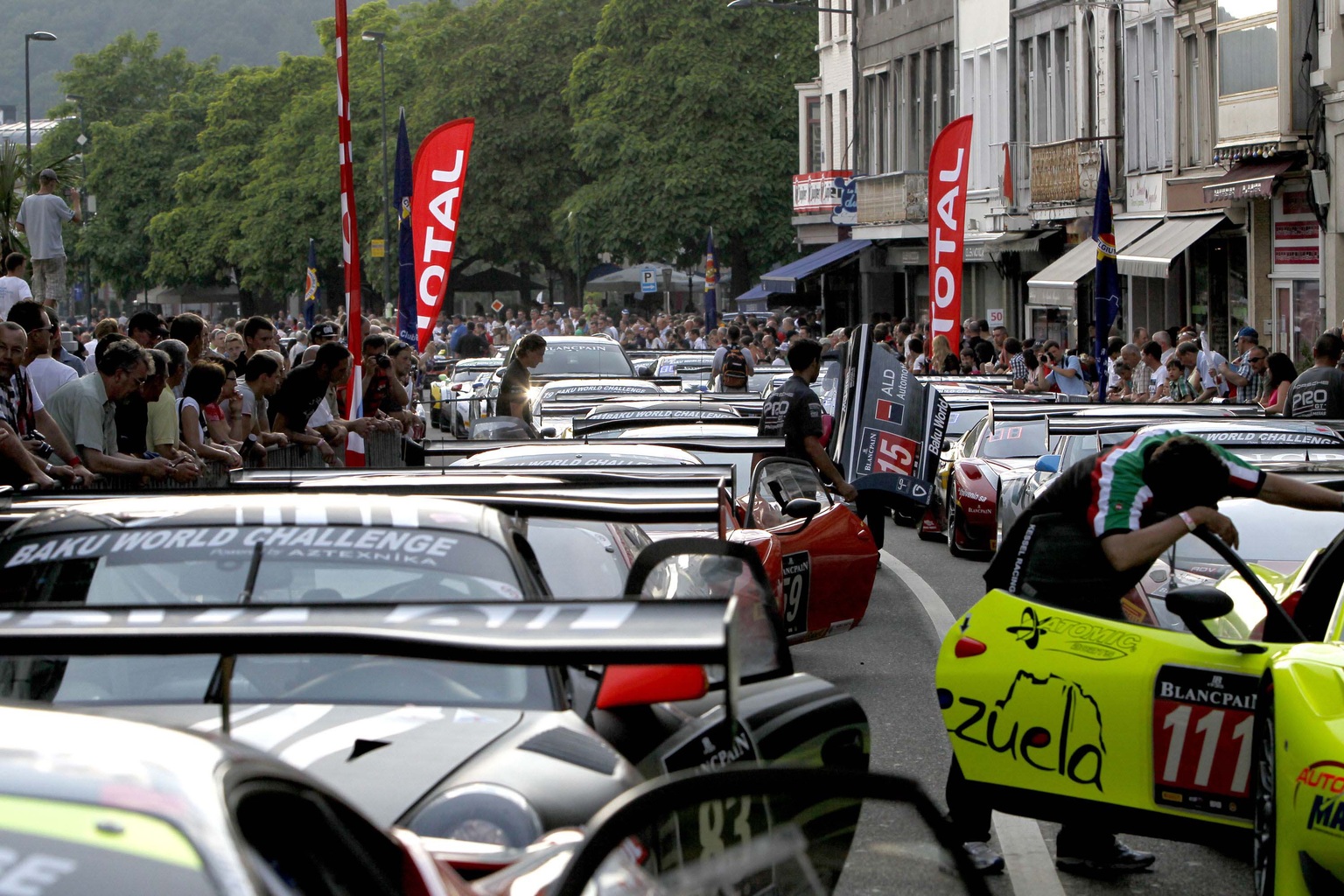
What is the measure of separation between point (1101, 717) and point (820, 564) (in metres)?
4.87

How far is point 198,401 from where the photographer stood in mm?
12023

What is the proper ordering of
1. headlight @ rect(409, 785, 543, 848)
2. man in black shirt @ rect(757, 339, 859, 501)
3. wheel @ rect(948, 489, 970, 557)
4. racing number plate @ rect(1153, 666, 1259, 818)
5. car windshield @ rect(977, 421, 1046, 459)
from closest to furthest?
headlight @ rect(409, 785, 543, 848), racing number plate @ rect(1153, 666, 1259, 818), man in black shirt @ rect(757, 339, 859, 501), wheel @ rect(948, 489, 970, 557), car windshield @ rect(977, 421, 1046, 459)

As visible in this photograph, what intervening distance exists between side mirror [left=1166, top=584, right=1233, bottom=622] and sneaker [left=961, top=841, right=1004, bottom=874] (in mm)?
1222

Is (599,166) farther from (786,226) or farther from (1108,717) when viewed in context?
(1108,717)

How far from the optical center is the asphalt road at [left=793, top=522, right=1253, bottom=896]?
6.43 meters

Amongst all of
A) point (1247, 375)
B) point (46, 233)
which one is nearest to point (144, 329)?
point (46, 233)

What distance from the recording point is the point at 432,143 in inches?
822

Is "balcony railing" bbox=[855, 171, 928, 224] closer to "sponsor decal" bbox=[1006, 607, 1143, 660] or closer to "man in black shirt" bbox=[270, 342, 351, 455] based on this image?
"man in black shirt" bbox=[270, 342, 351, 455]

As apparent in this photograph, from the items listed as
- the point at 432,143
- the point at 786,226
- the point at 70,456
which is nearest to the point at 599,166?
the point at 786,226

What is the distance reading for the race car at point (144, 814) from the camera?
6.91 feet

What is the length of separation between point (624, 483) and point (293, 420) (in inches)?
313

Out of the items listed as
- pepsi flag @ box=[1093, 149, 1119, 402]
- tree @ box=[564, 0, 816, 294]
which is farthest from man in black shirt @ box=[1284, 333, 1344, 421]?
tree @ box=[564, 0, 816, 294]

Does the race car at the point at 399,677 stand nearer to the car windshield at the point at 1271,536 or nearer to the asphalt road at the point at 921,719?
the asphalt road at the point at 921,719

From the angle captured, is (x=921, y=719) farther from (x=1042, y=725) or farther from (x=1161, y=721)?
(x=1161, y=721)
